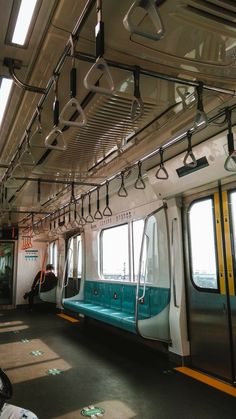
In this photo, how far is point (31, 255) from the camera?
11.2 meters

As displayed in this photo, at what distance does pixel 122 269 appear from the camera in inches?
263

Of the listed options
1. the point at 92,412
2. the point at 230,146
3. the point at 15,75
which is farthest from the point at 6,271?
the point at 230,146

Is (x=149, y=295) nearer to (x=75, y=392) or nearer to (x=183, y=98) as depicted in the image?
(x=75, y=392)

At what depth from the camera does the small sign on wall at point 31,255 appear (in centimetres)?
1109

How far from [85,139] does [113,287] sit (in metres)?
4.08

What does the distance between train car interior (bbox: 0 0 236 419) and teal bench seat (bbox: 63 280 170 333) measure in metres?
0.03

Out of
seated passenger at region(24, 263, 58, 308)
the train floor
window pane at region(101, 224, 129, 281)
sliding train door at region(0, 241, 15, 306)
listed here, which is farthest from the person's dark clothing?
the train floor

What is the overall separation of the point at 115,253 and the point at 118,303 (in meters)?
A: 1.19

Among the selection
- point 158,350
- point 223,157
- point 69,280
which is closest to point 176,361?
point 158,350

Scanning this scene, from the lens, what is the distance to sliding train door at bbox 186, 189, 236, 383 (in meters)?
3.84

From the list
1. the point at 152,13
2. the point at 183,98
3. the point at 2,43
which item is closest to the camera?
the point at 152,13

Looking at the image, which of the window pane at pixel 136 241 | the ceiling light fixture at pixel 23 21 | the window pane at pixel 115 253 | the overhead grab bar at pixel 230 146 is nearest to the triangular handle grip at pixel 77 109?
the ceiling light fixture at pixel 23 21

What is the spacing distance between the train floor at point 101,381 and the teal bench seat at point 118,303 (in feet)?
1.71

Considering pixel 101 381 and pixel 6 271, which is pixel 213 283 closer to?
pixel 101 381
